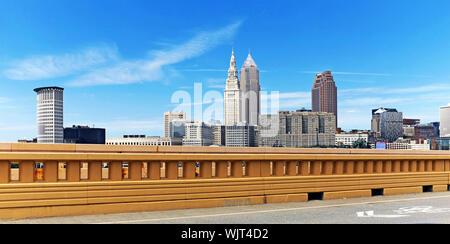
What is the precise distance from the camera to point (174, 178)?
10141 mm

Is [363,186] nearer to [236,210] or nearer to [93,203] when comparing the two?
[236,210]

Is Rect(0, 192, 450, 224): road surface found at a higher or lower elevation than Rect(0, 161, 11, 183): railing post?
lower

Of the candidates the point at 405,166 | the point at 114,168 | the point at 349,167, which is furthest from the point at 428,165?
the point at 114,168

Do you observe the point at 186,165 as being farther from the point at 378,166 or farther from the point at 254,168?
the point at 378,166

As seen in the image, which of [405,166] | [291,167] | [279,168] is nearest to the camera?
[279,168]

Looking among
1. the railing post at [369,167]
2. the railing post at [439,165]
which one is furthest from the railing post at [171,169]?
the railing post at [439,165]

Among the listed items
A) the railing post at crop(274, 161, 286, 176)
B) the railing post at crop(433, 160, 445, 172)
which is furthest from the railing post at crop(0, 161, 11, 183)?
the railing post at crop(433, 160, 445, 172)

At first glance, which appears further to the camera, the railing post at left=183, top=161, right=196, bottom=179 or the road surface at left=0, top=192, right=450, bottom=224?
the railing post at left=183, top=161, right=196, bottom=179

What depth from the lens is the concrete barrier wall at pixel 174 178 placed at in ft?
28.6

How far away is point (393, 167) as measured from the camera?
14281 millimetres

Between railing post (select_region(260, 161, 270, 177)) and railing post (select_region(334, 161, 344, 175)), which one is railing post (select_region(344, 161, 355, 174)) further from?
railing post (select_region(260, 161, 270, 177))

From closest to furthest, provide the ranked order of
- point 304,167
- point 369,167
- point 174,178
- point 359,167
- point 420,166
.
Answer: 1. point 174,178
2. point 304,167
3. point 359,167
4. point 369,167
5. point 420,166

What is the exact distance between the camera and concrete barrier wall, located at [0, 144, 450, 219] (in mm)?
8703

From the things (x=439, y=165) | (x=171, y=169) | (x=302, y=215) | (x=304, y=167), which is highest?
(x=171, y=169)
